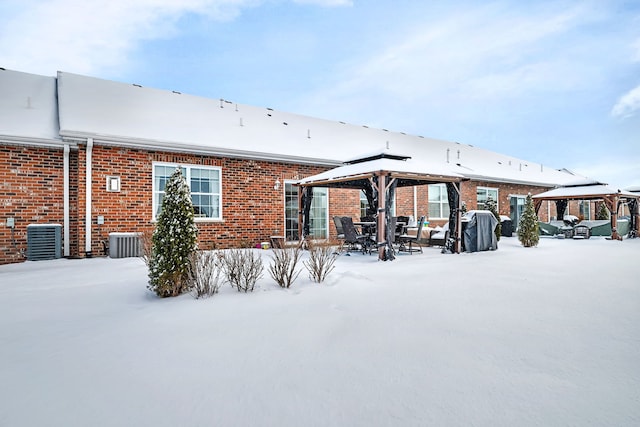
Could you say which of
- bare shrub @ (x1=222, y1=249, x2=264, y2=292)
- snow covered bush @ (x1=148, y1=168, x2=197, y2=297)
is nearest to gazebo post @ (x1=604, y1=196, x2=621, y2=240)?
bare shrub @ (x1=222, y1=249, x2=264, y2=292)

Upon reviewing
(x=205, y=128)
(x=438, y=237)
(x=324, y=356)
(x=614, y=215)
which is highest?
(x=205, y=128)

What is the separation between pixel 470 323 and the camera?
378 centimetres

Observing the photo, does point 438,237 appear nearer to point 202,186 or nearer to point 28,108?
point 202,186

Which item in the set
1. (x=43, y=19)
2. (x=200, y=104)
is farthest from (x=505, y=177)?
(x=43, y=19)

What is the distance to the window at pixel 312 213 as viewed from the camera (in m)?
12.3

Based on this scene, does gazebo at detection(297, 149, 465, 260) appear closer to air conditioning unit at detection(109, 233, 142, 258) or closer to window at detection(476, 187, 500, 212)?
air conditioning unit at detection(109, 233, 142, 258)

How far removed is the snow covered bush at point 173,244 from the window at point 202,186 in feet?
17.2

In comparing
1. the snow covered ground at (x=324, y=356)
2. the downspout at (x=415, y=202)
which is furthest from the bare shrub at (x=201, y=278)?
the downspout at (x=415, y=202)

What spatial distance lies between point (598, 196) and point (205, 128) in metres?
17.3

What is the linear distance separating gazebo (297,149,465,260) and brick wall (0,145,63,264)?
6.57 metres

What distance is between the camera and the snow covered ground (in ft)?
7.18

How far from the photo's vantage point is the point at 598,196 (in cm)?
1588

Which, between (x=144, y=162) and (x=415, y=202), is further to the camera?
(x=415, y=202)

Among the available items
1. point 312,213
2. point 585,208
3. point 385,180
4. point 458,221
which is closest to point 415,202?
point 312,213
